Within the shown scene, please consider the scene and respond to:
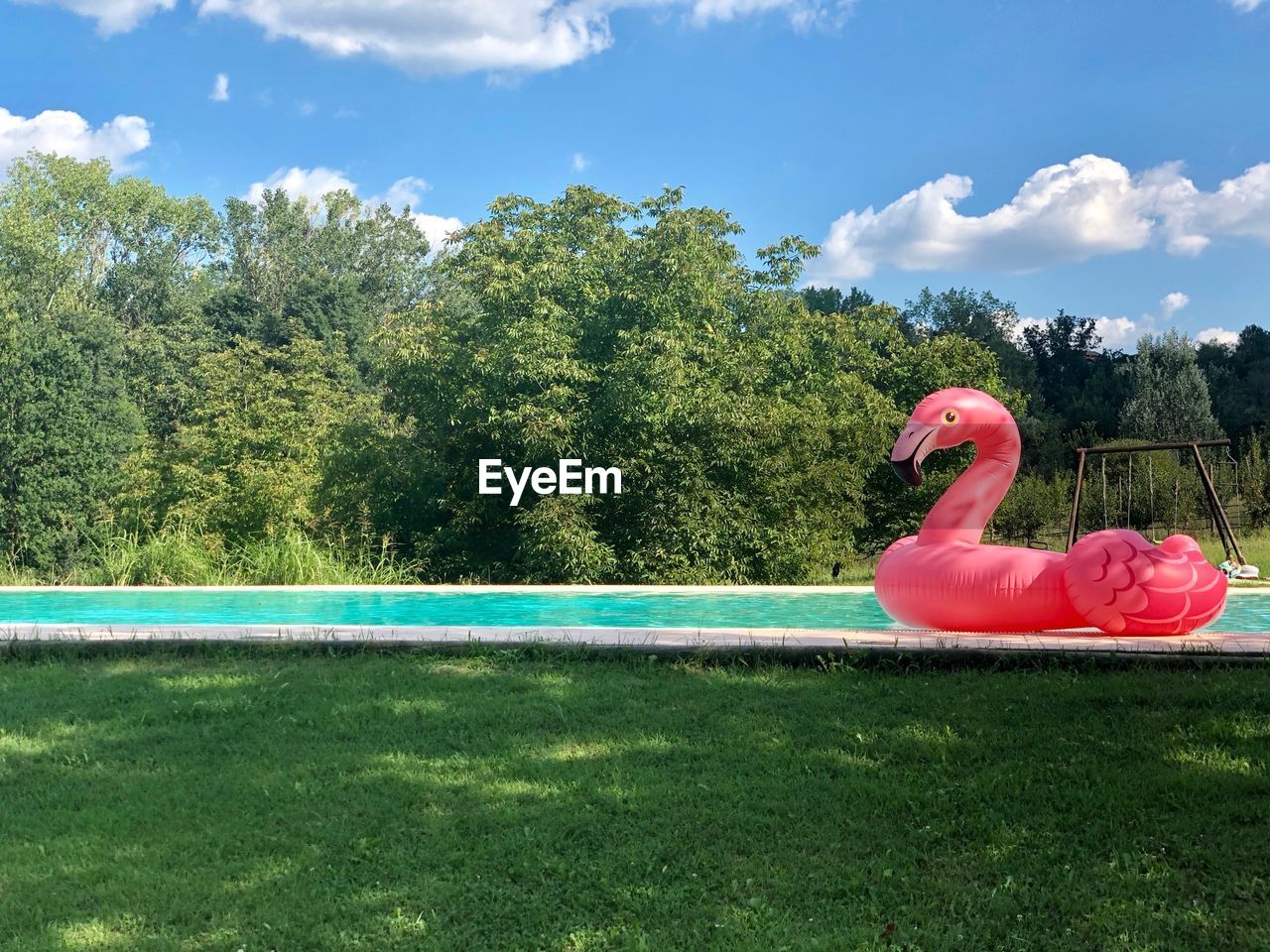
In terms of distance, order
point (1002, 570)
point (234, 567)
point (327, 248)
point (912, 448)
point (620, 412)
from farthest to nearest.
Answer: point (327, 248) < point (620, 412) < point (234, 567) < point (912, 448) < point (1002, 570)

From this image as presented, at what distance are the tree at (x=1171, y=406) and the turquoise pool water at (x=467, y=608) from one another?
18521 millimetres

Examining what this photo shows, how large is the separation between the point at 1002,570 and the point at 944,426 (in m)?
1.18

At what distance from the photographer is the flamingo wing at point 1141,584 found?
645 centimetres

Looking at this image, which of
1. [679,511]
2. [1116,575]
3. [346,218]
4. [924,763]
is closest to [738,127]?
[679,511]

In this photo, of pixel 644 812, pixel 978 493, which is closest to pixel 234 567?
pixel 978 493

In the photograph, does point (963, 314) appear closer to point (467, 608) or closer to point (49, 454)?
point (49, 454)

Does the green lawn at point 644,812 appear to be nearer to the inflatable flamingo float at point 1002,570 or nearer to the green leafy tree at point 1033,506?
the inflatable flamingo float at point 1002,570

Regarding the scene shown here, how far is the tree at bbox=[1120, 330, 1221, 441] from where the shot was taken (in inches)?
1071

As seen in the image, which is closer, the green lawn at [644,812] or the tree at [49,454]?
the green lawn at [644,812]

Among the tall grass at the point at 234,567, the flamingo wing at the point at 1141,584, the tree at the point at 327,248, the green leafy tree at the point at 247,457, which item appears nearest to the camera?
the flamingo wing at the point at 1141,584

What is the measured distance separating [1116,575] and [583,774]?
4.04m

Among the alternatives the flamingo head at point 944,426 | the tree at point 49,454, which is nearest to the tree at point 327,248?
the tree at point 49,454

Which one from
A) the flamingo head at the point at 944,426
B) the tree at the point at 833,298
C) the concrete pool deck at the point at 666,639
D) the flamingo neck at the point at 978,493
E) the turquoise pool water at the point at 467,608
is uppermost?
the tree at the point at 833,298

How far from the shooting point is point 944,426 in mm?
7555
